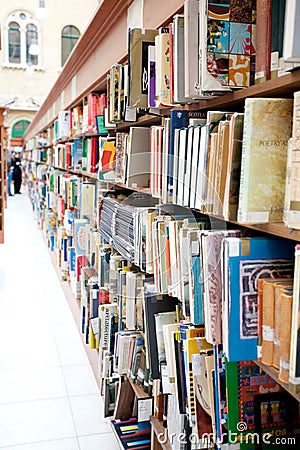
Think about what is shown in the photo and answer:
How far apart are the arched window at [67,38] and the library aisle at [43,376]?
61.8 ft

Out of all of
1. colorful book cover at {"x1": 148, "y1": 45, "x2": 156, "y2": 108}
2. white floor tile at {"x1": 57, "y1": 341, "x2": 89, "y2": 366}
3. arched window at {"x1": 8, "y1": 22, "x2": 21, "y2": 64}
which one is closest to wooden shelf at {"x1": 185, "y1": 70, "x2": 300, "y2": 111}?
colorful book cover at {"x1": 148, "y1": 45, "x2": 156, "y2": 108}

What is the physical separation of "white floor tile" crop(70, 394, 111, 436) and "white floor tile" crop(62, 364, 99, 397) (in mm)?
83

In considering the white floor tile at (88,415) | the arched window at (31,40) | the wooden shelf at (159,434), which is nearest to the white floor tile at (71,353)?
the white floor tile at (88,415)

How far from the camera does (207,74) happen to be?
59.5 inches

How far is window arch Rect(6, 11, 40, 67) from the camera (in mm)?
22469

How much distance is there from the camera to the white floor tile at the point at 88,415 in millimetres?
2922

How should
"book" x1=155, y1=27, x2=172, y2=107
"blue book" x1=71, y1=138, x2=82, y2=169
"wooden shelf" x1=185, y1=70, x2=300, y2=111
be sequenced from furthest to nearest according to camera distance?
1. "blue book" x1=71, y1=138, x2=82, y2=169
2. "book" x1=155, y1=27, x2=172, y2=107
3. "wooden shelf" x1=185, y1=70, x2=300, y2=111

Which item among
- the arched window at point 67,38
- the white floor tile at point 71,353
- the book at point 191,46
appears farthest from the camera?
the arched window at point 67,38

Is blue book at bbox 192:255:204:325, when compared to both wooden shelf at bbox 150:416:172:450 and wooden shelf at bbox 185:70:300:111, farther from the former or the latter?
wooden shelf at bbox 150:416:172:450

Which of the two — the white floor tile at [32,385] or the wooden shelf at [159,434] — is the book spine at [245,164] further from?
the white floor tile at [32,385]

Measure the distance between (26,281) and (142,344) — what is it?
3892 millimetres

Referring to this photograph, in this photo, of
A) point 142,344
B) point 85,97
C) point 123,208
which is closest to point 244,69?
point 123,208

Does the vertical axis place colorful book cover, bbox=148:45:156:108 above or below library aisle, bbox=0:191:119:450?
above

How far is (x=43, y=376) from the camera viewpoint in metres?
3.60
